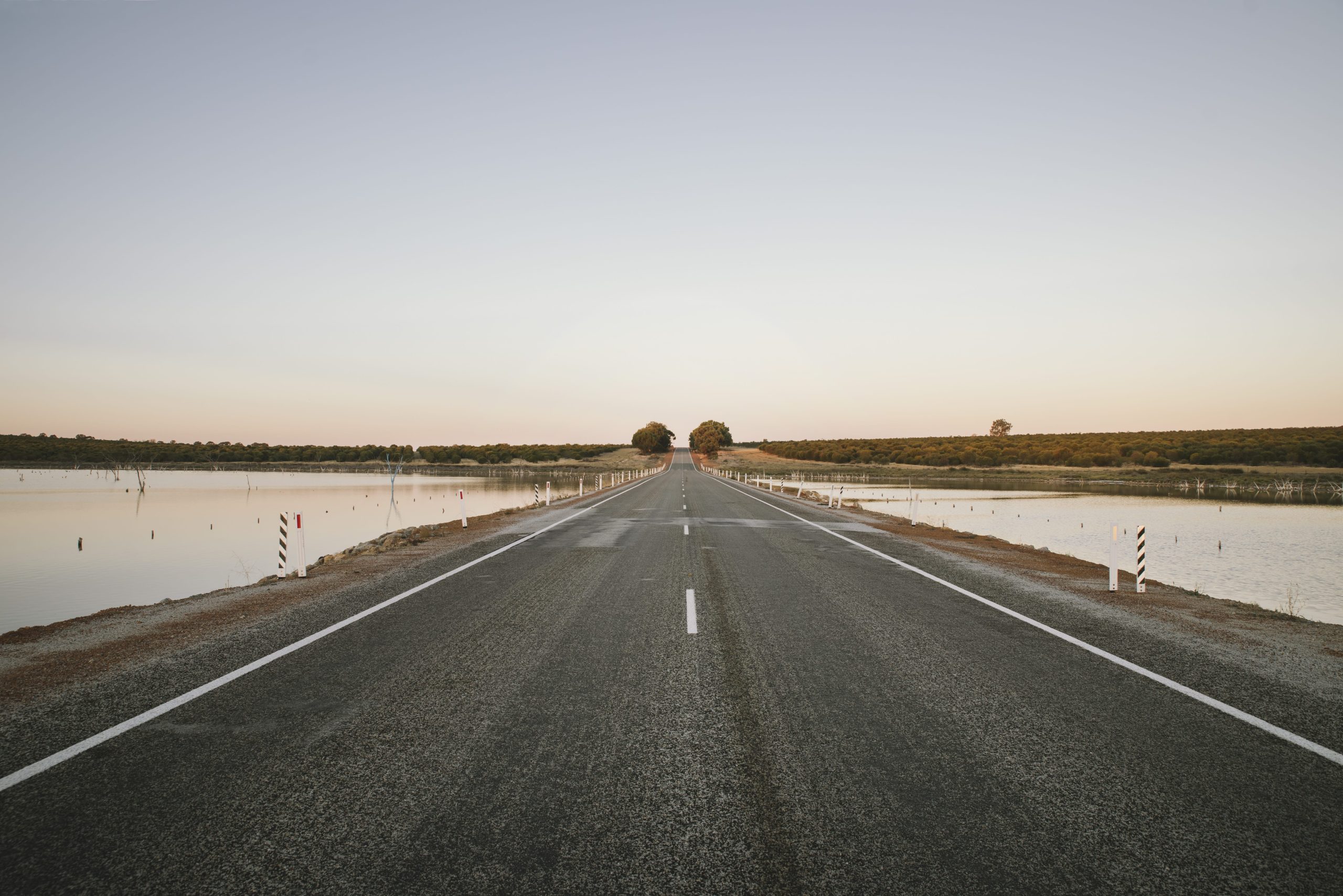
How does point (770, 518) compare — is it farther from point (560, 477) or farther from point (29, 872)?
point (560, 477)

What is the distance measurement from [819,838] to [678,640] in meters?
3.93

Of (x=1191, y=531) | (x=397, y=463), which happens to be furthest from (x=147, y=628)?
(x=397, y=463)

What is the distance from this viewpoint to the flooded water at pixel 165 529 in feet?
52.9

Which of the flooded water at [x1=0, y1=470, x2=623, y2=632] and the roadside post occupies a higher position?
the roadside post

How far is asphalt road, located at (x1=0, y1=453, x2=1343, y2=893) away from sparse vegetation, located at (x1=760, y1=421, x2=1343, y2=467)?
11166cm

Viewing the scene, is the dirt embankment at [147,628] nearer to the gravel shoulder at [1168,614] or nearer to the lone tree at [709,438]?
the gravel shoulder at [1168,614]

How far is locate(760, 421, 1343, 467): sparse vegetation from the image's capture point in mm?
91625

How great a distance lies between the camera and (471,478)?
89.7 m

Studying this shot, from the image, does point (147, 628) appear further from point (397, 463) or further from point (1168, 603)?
point (397, 463)

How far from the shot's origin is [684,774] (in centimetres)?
397

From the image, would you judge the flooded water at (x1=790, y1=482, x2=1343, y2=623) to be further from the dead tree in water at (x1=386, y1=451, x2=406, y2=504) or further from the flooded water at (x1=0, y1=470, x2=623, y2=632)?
the dead tree in water at (x1=386, y1=451, x2=406, y2=504)

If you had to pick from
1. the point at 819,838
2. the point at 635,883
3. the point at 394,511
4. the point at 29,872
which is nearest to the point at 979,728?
the point at 819,838

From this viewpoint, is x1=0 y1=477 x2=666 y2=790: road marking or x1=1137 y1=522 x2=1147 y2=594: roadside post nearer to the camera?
x1=0 y1=477 x2=666 y2=790: road marking

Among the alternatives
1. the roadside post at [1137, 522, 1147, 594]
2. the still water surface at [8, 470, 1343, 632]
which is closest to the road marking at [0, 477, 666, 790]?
the still water surface at [8, 470, 1343, 632]
